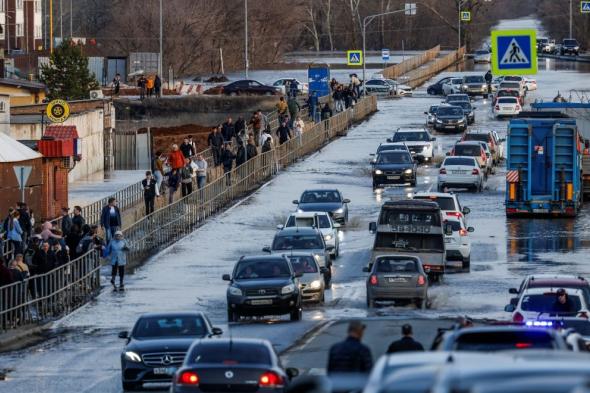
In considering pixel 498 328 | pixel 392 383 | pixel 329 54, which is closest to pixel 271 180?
pixel 498 328

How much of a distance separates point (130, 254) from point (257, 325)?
412 inches

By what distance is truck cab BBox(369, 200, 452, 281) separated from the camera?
126ft

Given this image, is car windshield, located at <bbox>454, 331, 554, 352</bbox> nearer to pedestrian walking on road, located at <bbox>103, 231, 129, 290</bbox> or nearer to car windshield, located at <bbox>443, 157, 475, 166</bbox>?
pedestrian walking on road, located at <bbox>103, 231, 129, 290</bbox>

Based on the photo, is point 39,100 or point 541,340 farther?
point 39,100

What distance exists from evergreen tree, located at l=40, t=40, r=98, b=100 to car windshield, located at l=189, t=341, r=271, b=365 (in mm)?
66595

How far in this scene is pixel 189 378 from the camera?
59.6 ft

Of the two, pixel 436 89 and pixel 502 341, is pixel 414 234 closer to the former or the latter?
pixel 502 341

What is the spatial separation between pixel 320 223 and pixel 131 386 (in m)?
20.3

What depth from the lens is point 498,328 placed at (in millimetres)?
16875

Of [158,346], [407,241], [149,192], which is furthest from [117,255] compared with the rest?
[158,346]

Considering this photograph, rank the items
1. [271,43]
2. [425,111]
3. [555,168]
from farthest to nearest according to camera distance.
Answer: [271,43]
[425,111]
[555,168]

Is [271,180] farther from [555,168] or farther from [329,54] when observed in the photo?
[329,54]

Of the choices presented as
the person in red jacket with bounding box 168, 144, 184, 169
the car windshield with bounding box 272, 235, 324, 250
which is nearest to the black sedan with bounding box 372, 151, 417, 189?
the person in red jacket with bounding box 168, 144, 184, 169

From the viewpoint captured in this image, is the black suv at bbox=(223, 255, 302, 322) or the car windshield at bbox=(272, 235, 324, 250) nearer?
the black suv at bbox=(223, 255, 302, 322)
